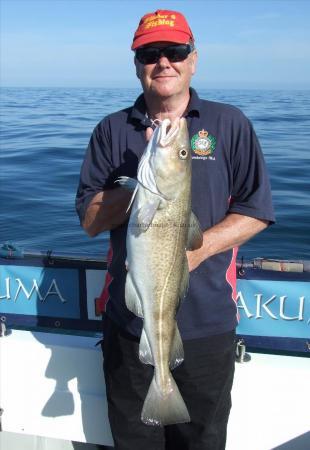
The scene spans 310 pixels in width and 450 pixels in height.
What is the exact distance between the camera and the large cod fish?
2.29 meters

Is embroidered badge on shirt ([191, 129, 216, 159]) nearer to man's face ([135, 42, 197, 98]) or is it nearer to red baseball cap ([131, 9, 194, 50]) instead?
man's face ([135, 42, 197, 98])

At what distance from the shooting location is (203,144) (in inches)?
111

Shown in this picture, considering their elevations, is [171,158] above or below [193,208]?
above

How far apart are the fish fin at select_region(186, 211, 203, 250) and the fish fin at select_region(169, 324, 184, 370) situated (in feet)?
1.41

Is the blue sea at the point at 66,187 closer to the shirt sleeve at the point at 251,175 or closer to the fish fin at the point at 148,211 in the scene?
the shirt sleeve at the point at 251,175

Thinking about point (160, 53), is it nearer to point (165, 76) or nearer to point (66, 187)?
point (165, 76)

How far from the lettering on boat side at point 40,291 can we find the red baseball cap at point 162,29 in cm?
169

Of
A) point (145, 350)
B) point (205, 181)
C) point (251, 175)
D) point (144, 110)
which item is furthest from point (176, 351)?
point (144, 110)

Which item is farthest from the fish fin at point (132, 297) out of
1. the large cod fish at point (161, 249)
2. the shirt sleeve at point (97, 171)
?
the shirt sleeve at point (97, 171)

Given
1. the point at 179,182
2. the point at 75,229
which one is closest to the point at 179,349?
the point at 179,182

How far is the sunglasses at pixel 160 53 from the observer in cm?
283

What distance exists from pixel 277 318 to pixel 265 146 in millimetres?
12753

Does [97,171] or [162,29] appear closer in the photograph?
[162,29]

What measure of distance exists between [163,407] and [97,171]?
1317 millimetres
